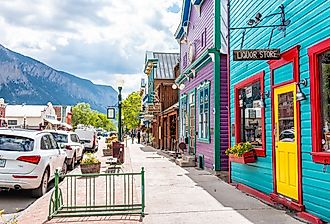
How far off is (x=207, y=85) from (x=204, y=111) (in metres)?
1.14

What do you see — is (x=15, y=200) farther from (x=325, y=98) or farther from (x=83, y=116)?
A: (x=83, y=116)

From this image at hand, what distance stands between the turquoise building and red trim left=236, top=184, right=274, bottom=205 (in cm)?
2

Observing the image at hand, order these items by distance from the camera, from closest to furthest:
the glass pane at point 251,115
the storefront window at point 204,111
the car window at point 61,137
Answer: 1. the glass pane at point 251,115
2. the storefront window at point 204,111
3. the car window at point 61,137

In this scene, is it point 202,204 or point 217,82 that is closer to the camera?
point 202,204

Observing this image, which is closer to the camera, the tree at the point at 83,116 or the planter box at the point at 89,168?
the planter box at the point at 89,168

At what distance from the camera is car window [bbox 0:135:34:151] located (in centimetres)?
959

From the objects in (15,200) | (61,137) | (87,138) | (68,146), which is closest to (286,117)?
(15,200)

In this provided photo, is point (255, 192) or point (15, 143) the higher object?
point (15, 143)

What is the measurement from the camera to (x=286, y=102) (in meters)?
7.77

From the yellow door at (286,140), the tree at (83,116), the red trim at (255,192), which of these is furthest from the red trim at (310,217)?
the tree at (83,116)

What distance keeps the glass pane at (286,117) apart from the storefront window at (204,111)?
654cm

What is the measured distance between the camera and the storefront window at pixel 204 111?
14789 mm

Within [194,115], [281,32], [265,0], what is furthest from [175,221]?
[194,115]

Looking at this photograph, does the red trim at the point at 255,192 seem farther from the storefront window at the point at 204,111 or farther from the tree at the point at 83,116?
the tree at the point at 83,116
